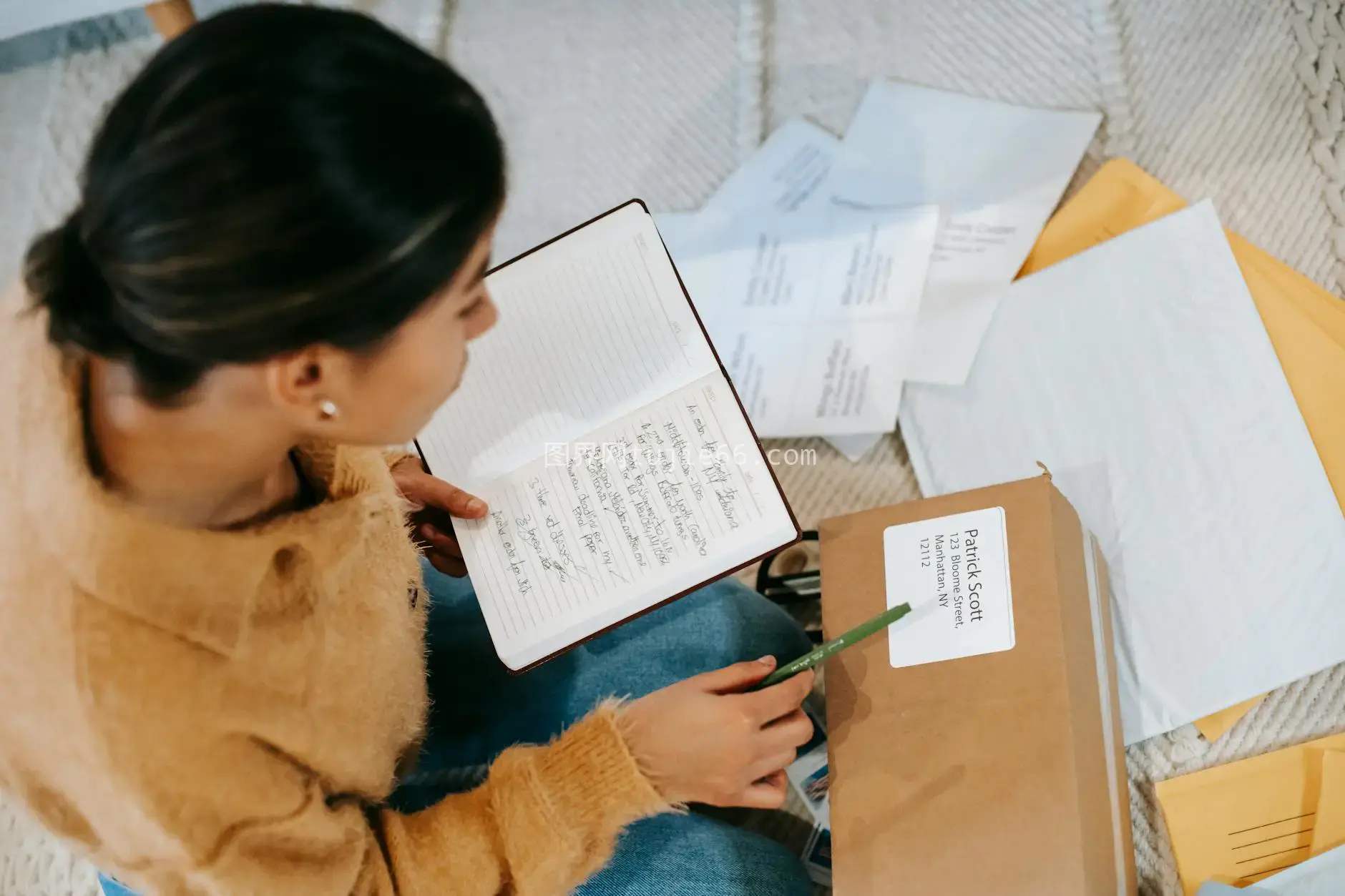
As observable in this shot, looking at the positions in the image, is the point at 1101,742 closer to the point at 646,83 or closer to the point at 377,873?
the point at 377,873

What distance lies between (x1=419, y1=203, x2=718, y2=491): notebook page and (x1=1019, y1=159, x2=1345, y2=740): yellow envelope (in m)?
0.43

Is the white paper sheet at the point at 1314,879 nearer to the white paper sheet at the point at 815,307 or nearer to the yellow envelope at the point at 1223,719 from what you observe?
the yellow envelope at the point at 1223,719

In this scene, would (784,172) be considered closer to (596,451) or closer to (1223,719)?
(596,451)

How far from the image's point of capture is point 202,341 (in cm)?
36

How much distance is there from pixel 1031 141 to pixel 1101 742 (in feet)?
1.87

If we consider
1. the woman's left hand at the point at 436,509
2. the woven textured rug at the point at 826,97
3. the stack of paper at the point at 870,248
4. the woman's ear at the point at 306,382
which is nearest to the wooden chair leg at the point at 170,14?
the woven textured rug at the point at 826,97

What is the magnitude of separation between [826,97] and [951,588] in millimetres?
610

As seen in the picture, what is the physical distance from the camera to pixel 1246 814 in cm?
72

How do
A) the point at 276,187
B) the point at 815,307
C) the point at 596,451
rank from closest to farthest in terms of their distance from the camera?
1. the point at 276,187
2. the point at 596,451
3. the point at 815,307

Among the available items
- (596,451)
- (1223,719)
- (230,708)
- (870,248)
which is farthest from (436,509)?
(1223,719)

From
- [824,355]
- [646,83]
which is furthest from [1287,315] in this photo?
[646,83]

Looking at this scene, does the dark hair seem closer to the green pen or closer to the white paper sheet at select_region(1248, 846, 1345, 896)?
the green pen

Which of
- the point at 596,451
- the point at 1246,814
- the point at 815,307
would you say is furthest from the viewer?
the point at 815,307

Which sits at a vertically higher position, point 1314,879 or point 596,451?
point 596,451
